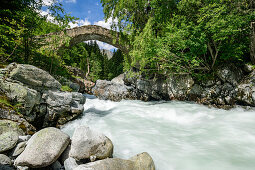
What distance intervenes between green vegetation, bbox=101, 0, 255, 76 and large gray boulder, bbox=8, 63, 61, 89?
211 inches

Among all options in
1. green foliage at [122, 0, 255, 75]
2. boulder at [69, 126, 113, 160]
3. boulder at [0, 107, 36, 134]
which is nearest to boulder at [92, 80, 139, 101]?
green foliage at [122, 0, 255, 75]

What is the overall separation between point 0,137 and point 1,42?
4811 millimetres

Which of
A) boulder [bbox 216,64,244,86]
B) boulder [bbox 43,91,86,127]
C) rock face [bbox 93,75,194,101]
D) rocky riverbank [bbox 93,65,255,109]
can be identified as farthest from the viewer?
rock face [bbox 93,75,194,101]

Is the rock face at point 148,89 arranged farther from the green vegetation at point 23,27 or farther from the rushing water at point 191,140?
the green vegetation at point 23,27

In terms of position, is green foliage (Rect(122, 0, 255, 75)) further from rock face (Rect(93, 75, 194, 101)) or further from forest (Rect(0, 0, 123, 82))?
forest (Rect(0, 0, 123, 82))

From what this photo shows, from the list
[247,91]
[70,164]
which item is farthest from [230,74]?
[70,164]

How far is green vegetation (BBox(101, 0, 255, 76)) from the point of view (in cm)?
580

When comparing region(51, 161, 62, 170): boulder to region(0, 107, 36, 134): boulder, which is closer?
region(51, 161, 62, 170): boulder

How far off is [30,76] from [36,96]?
25.1 inches

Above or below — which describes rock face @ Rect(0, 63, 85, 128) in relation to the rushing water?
above

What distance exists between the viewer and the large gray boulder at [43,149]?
6.51 feet

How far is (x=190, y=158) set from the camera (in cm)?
275

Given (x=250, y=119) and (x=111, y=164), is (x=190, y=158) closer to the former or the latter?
(x=111, y=164)

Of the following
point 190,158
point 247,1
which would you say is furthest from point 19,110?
point 247,1
